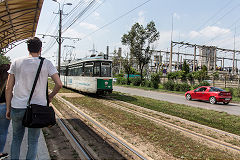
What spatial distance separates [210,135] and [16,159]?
5740mm

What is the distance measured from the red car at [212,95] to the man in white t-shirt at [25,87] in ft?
51.7

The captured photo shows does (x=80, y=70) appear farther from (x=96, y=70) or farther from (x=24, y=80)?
(x=24, y=80)

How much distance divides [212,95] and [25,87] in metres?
16.2

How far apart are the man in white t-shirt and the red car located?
15.7 meters

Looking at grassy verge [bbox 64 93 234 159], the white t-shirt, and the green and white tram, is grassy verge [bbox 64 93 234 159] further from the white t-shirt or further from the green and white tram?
the green and white tram

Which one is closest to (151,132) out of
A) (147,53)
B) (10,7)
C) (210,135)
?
(210,135)

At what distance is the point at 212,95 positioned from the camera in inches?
639

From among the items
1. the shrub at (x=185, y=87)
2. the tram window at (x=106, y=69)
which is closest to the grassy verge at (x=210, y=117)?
the tram window at (x=106, y=69)

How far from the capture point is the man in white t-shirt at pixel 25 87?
272 cm

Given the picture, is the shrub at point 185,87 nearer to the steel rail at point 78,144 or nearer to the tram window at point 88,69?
the tram window at point 88,69

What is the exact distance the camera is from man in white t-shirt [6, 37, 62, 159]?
8.93ft

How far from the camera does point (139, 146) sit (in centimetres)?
515

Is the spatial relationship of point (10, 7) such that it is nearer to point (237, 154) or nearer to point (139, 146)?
point (139, 146)

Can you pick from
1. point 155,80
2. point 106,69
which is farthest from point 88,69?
point 155,80
